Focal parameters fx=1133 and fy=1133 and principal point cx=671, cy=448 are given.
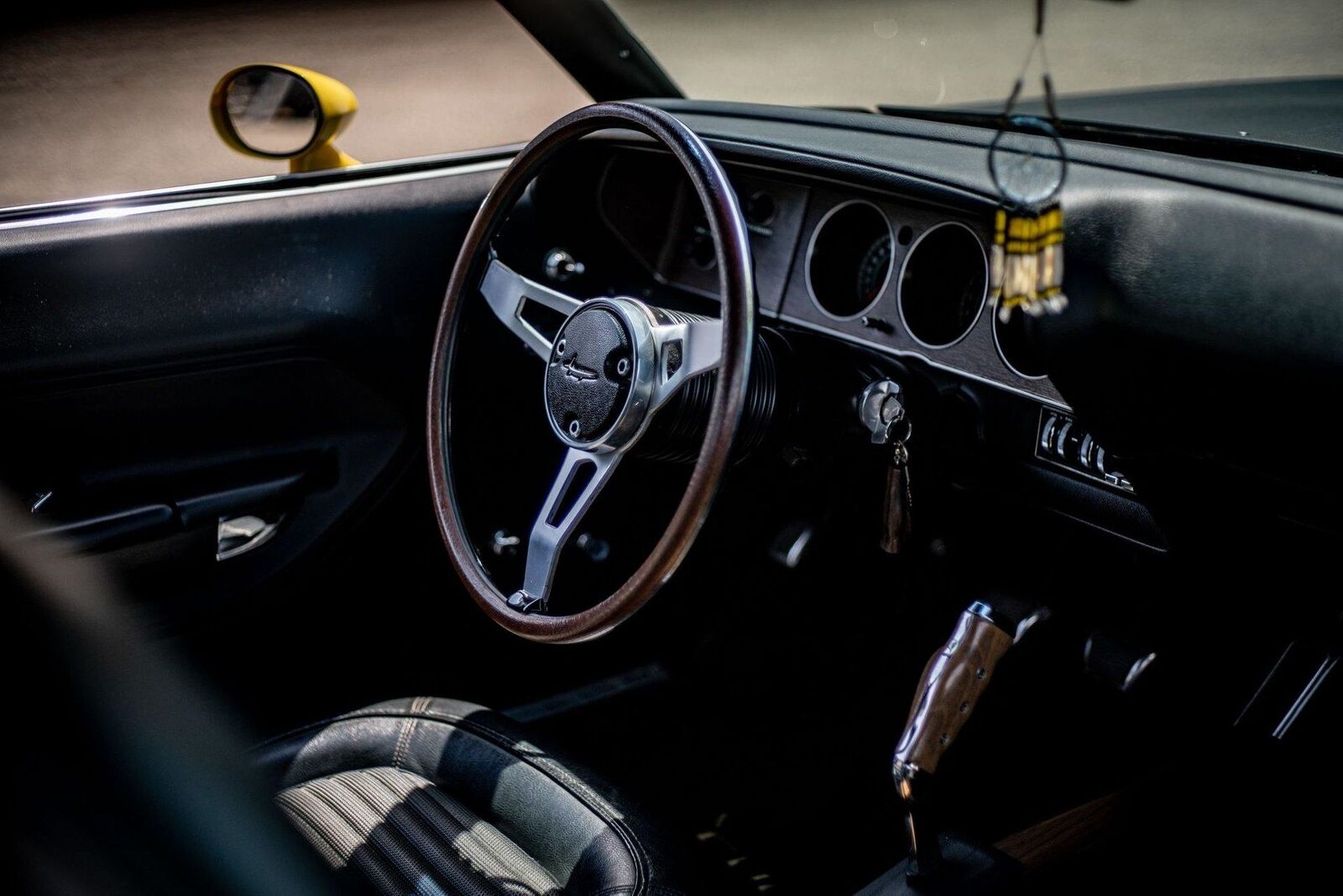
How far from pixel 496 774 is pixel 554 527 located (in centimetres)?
30

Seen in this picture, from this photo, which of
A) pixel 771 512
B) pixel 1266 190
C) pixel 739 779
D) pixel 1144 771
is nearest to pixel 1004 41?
pixel 1266 190

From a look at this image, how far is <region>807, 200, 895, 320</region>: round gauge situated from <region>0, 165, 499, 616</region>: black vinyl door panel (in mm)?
552

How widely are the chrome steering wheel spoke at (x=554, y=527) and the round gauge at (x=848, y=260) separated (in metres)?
0.49

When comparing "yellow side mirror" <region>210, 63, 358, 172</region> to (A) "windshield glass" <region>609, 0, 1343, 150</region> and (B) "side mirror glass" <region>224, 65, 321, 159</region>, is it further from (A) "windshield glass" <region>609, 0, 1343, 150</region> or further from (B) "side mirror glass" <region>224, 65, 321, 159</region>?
(A) "windshield glass" <region>609, 0, 1343, 150</region>

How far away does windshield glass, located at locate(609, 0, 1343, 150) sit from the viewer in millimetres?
1282

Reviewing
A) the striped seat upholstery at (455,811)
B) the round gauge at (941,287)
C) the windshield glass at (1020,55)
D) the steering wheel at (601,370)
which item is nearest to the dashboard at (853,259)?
the round gauge at (941,287)

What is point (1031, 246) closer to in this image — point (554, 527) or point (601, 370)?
point (601, 370)

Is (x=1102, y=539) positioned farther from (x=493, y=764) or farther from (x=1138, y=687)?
(x=493, y=764)

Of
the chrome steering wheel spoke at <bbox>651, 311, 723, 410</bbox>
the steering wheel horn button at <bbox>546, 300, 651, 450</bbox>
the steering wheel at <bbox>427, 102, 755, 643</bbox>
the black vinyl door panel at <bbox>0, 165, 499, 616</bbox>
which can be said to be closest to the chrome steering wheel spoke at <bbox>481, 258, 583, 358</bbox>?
the steering wheel at <bbox>427, 102, 755, 643</bbox>

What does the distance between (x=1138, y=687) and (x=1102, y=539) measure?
0.63 ft

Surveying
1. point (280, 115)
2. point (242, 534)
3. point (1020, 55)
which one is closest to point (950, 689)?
point (1020, 55)

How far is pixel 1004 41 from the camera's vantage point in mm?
1467

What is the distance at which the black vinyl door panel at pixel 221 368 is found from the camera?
4.92 ft

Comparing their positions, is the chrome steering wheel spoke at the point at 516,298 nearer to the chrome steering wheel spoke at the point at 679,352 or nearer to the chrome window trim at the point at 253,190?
the chrome steering wheel spoke at the point at 679,352
